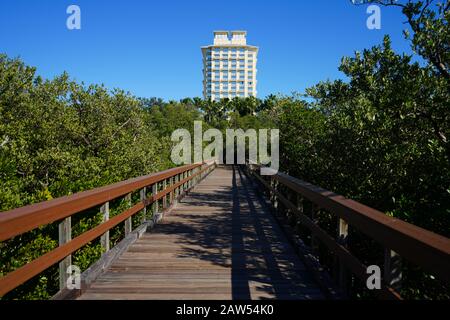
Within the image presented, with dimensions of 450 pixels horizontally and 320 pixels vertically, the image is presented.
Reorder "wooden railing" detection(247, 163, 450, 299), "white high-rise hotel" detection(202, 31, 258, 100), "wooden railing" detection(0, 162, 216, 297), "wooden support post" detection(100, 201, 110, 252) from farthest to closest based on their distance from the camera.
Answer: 1. "white high-rise hotel" detection(202, 31, 258, 100)
2. "wooden support post" detection(100, 201, 110, 252)
3. "wooden railing" detection(0, 162, 216, 297)
4. "wooden railing" detection(247, 163, 450, 299)

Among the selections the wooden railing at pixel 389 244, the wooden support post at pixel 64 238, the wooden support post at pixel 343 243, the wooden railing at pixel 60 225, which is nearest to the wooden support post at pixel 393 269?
the wooden railing at pixel 389 244

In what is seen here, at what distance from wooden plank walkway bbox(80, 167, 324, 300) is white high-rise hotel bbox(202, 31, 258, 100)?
6296 inches

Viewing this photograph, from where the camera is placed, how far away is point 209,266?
4.73 m

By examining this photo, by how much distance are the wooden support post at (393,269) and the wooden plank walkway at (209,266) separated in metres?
1.24

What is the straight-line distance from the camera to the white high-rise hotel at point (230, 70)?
16575cm

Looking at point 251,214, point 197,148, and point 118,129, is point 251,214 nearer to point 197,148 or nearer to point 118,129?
point 118,129

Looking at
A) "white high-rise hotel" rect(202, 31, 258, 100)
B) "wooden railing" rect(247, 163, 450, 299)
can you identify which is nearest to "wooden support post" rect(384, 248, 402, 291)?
"wooden railing" rect(247, 163, 450, 299)

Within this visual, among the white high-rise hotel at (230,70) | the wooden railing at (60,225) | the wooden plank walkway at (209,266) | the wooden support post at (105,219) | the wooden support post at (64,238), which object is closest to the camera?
the wooden railing at (60,225)

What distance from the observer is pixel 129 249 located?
5594mm

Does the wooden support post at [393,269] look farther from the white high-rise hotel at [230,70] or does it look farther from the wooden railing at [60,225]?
the white high-rise hotel at [230,70]

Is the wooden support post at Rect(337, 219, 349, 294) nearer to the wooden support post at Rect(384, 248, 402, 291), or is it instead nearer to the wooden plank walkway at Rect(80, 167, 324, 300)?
the wooden plank walkway at Rect(80, 167, 324, 300)

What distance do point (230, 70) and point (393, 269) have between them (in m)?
167

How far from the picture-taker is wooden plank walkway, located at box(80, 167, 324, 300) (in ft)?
12.4
